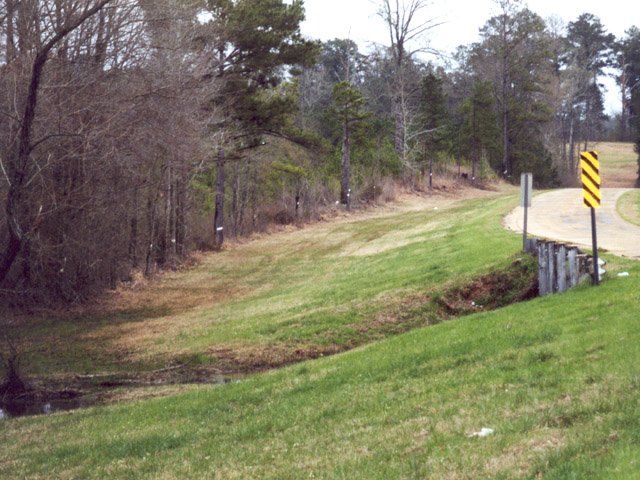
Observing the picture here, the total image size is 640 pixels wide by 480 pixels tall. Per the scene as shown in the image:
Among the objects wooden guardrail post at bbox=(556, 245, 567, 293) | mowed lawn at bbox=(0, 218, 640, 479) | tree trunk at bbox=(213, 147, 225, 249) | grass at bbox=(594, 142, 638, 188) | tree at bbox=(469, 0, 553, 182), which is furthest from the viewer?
grass at bbox=(594, 142, 638, 188)

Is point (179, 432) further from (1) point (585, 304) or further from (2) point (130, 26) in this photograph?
(2) point (130, 26)

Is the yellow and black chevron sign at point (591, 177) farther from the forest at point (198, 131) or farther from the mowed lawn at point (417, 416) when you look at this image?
the forest at point (198, 131)

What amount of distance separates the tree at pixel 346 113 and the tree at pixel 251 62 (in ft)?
33.6

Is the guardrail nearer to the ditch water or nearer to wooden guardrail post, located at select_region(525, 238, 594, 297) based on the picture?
wooden guardrail post, located at select_region(525, 238, 594, 297)

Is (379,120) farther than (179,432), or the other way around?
(379,120)

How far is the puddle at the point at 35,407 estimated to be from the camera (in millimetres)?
16297

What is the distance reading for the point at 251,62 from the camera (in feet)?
124

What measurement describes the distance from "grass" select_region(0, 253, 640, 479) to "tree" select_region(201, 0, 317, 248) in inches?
871

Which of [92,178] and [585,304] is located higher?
[92,178]

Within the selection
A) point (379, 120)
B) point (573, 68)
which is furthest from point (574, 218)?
point (573, 68)

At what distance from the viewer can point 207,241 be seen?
4128 centimetres

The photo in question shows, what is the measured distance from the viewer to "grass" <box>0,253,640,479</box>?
23.7ft

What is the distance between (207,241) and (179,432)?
1189 inches

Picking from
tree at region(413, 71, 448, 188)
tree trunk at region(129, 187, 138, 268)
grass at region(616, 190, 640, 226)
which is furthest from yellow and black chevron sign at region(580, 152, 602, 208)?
tree at region(413, 71, 448, 188)
